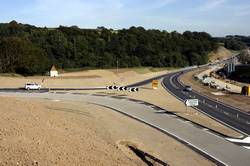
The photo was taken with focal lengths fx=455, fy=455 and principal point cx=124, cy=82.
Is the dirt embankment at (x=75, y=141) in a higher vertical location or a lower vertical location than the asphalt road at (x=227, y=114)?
higher

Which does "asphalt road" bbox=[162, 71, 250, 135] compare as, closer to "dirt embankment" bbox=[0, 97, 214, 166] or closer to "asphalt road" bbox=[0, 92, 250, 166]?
"asphalt road" bbox=[0, 92, 250, 166]

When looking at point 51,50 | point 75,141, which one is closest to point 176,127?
point 75,141

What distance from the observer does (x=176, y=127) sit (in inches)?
2019

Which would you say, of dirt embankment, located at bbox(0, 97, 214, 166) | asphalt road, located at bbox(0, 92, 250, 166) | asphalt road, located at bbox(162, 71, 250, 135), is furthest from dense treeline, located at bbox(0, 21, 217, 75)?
dirt embankment, located at bbox(0, 97, 214, 166)

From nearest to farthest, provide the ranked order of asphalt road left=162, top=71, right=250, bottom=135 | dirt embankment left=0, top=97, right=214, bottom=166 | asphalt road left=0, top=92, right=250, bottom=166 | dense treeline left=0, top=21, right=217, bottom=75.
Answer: dirt embankment left=0, top=97, right=214, bottom=166, asphalt road left=0, top=92, right=250, bottom=166, asphalt road left=162, top=71, right=250, bottom=135, dense treeline left=0, top=21, right=217, bottom=75

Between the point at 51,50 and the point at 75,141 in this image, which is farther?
the point at 51,50

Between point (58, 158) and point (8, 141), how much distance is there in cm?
391

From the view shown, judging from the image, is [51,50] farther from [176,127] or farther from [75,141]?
[75,141]

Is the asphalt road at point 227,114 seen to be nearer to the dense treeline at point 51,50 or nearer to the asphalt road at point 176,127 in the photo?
the asphalt road at point 176,127

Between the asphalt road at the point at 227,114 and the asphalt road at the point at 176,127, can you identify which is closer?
the asphalt road at the point at 176,127

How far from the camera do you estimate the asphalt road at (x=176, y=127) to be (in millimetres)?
38531

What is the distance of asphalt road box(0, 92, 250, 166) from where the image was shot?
126 ft

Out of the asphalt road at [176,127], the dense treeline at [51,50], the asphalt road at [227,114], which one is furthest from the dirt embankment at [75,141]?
the dense treeline at [51,50]

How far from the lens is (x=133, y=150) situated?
3769 cm
